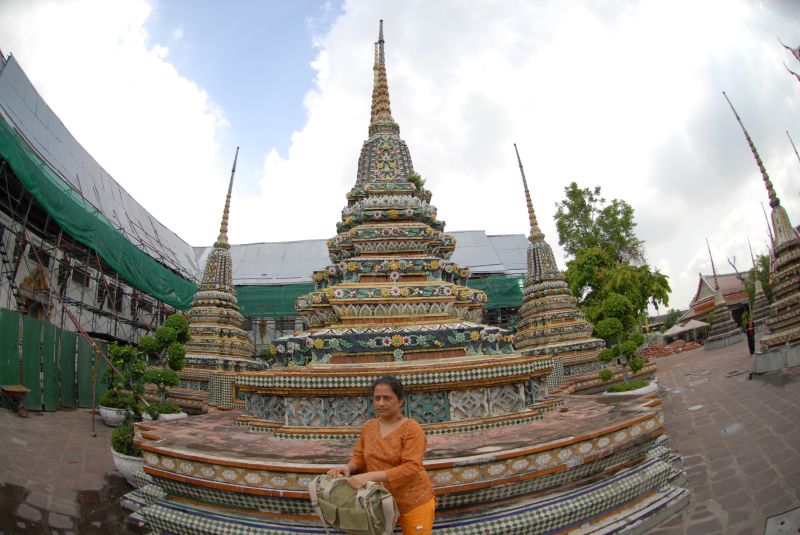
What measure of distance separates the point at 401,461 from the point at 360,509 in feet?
1.47

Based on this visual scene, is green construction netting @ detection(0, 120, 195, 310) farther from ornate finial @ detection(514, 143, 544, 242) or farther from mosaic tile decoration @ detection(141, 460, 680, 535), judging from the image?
ornate finial @ detection(514, 143, 544, 242)

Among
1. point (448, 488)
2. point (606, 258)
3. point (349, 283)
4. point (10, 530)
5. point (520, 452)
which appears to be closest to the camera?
point (448, 488)

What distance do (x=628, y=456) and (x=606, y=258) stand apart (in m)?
22.9

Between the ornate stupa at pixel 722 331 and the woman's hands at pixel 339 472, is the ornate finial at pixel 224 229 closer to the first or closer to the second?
the woman's hands at pixel 339 472

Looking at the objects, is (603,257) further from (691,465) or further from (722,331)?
(691,465)

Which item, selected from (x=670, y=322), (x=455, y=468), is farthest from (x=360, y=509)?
(x=670, y=322)

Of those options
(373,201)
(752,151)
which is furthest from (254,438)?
(752,151)

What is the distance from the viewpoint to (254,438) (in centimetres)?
668

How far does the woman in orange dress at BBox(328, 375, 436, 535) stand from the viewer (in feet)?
10.3

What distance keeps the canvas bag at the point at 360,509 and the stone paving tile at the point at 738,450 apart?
4.07 metres

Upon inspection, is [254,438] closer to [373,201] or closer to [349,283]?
[349,283]

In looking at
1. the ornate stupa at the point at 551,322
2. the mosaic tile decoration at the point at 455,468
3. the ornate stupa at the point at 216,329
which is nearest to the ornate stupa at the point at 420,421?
the mosaic tile decoration at the point at 455,468

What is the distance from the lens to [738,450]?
7273mm

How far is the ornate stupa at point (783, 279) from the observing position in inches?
511
